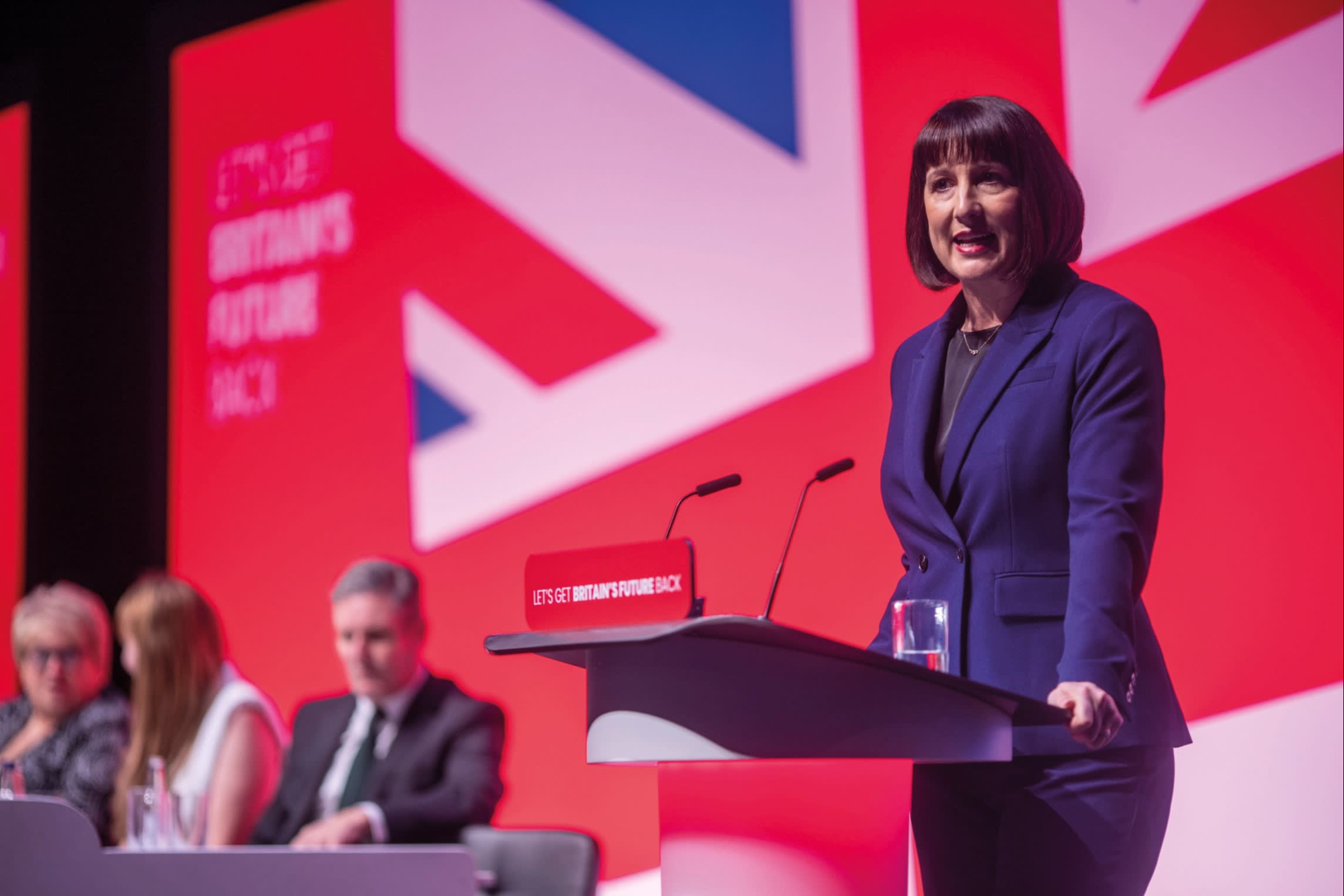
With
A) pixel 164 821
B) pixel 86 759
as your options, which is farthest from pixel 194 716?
pixel 164 821

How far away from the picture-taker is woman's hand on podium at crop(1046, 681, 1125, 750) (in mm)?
1377

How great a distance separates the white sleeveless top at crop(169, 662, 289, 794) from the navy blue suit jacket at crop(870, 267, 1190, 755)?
278cm

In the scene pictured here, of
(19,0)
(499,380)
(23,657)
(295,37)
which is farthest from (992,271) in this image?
(19,0)

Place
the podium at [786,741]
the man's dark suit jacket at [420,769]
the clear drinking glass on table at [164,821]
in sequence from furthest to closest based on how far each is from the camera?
1. the man's dark suit jacket at [420,769]
2. the clear drinking glass on table at [164,821]
3. the podium at [786,741]

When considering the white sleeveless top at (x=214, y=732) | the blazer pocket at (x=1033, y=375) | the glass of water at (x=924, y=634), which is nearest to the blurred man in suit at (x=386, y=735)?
the white sleeveless top at (x=214, y=732)

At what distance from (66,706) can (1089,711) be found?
4.30 metres

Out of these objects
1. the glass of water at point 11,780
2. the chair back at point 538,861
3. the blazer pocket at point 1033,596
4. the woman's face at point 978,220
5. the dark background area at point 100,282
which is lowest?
the chair back at point 538,861

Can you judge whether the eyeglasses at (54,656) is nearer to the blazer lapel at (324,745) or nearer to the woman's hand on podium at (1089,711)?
the blazer lapel at (324,745)

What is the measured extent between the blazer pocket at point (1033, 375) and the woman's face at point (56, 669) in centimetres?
402

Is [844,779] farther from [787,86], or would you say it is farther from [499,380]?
[499,380]

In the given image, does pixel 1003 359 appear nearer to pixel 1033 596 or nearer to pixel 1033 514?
pixel 1033 514

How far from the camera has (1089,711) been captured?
4.54ft

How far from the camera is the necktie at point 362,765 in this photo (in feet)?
12.5

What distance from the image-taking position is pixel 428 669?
13.4 ft
